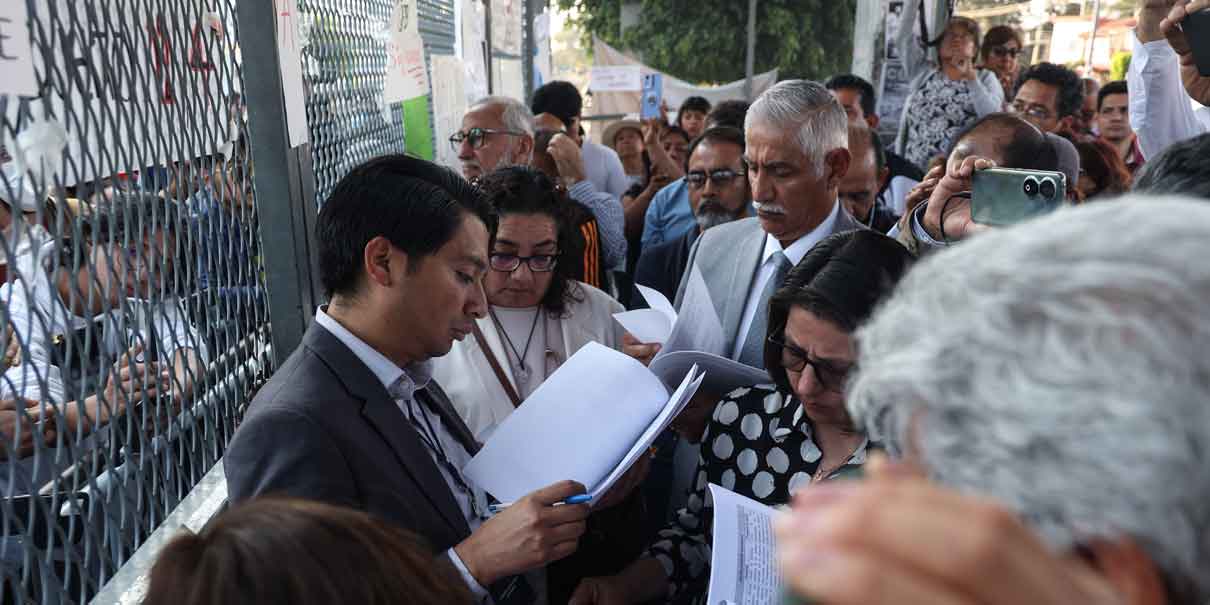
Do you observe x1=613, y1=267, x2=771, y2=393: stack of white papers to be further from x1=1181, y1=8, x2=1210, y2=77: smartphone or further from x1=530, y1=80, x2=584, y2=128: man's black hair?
x1=530, y1=80, x2=584, y2=128: man's black hair

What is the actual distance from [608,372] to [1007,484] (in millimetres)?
1377

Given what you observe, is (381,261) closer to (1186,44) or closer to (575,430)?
(575,430)

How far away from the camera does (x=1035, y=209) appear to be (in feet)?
5.79

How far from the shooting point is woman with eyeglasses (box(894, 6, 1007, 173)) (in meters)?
5.32

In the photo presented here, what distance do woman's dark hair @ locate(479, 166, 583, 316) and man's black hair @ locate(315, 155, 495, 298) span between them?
0.93 meters

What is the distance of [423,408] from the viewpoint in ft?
6.77

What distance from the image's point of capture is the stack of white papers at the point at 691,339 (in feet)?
6.75

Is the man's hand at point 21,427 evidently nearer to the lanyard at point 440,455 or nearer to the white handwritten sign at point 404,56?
the lanyard at point 440,455

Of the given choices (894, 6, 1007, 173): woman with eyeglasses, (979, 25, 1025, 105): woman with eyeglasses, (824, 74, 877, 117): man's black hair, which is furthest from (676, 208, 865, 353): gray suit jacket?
(979, 25, 1025, 105): woman with eyeglasses

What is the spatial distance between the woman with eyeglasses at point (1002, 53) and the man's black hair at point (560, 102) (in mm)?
3016

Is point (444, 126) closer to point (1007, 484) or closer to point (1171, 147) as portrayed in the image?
point (1171, 147)

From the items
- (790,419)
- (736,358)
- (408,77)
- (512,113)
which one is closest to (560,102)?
(512,113)

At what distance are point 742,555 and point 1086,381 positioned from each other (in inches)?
47.5

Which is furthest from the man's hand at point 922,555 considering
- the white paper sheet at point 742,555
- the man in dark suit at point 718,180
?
the man in dark suit at point 718,180
